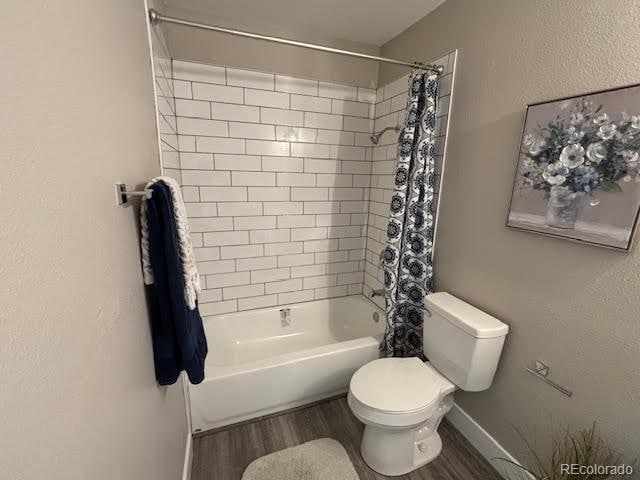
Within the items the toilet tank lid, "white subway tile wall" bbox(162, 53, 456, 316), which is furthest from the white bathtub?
the toilet tank lid

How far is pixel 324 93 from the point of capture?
211cm

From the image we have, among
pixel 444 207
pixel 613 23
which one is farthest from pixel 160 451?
pixel 613 23

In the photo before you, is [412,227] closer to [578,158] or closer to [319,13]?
[578,158]

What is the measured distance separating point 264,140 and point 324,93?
1.88 ft

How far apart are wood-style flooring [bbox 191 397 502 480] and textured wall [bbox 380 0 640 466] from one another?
0.21 meters

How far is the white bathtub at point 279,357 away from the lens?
5.25 ft

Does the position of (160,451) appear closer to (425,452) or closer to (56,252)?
(56,252)

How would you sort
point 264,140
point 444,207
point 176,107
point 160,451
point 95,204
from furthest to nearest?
point 264,140
point 176,107
point 444,207
point 160,451
point 95,204

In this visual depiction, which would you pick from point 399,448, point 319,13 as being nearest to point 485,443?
point 399,448

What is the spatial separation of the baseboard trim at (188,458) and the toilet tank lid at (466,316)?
→ 1447 mm

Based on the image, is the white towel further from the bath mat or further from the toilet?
the bath mat

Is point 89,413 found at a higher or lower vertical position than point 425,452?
higher

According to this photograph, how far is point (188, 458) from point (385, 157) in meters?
2.21

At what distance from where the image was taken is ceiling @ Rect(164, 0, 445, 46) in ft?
5.45
